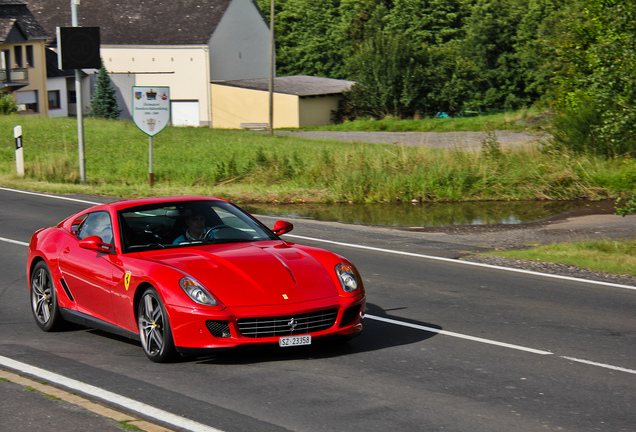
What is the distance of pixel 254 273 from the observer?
7.22 metres

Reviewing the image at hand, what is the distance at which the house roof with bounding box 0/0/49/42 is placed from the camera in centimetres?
6188

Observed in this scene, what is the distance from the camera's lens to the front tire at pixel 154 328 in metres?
7.08

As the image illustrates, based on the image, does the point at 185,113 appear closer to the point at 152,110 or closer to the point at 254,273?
the point at 152,110

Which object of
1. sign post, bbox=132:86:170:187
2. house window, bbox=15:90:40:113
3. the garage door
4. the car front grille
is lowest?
the car front grille

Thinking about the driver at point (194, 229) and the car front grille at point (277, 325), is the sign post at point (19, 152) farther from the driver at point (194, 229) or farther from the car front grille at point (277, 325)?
the car front grille at point (277, 325)

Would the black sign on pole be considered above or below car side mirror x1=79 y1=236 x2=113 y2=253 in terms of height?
above

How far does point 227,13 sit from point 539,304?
6256 cm

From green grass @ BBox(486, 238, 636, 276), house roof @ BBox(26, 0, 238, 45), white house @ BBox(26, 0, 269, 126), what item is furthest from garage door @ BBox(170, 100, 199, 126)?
green grass @ BBox(486, 238, 636, 276)

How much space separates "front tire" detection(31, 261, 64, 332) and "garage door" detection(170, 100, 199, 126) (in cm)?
5949

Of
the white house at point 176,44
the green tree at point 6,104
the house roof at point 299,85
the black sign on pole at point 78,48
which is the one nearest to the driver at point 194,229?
the black sign on pole at point 78,48

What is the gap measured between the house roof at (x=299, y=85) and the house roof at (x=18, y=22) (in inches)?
541

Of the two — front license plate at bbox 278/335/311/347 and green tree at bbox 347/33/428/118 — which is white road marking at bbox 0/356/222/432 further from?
green tree at bbox 347/33/428/118

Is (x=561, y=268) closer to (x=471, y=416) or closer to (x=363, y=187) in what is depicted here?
(x=471, y=416)

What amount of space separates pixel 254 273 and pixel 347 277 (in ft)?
2.78
